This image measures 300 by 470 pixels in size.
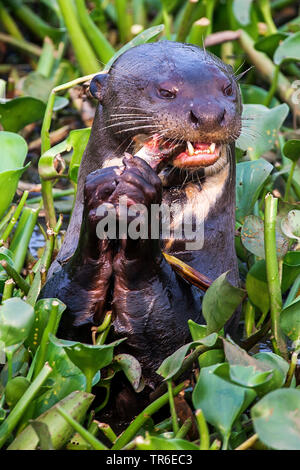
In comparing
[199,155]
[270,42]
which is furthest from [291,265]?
[270,42]

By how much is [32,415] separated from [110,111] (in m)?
0.88

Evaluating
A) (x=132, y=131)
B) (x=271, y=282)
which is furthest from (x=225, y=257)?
(x=132, y=131)

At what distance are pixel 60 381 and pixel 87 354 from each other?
191mm

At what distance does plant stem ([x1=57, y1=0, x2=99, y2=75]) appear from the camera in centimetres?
439

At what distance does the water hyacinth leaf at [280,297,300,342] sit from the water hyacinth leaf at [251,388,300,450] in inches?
A: 17.8

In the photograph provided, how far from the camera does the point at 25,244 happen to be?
3.04 meters

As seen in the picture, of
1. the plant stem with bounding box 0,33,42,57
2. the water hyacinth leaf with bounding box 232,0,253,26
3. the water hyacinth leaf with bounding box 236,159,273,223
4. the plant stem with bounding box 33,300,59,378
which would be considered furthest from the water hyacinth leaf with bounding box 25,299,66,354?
the plant stem with bounding box 0,33,42,57

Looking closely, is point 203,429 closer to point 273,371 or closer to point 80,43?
point 273,371

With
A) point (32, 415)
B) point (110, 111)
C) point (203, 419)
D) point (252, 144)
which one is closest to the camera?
point (203, 419)

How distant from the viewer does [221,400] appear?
2010 mm

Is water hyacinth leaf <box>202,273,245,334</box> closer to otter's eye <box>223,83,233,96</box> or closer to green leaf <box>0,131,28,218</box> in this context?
otter's eye <box>223,83,233,96</box>
